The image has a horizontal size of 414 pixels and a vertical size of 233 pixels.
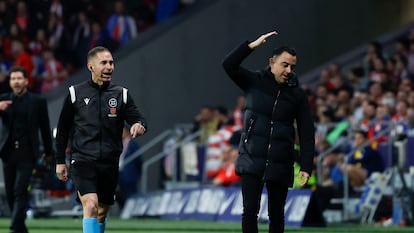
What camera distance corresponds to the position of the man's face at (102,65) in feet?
46.1

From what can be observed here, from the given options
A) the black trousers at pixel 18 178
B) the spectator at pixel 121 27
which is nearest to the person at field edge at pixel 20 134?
the black trousers at pixel 18 178

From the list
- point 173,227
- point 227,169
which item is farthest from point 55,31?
point 173,227

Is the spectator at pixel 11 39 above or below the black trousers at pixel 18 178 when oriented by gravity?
above

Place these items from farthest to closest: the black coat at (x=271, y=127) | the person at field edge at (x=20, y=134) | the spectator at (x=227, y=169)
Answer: the spectator at (x=227, y=169) < the person at field edge at (x=20, y=134) < the black coat at (x=271, y=127)

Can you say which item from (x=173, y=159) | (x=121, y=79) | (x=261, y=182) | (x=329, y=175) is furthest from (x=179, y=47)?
(x=261, y=182)

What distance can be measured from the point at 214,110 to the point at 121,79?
127 inches

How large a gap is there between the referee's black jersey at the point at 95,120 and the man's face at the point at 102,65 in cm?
14

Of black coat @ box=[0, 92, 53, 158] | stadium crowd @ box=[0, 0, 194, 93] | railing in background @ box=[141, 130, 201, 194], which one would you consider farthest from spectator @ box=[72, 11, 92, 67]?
black coat @ box=[0, 92, 53, 158]

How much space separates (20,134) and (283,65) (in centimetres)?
561

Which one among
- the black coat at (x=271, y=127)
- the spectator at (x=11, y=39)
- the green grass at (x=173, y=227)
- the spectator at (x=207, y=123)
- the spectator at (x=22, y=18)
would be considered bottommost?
the green grass at (x=173, y=227)

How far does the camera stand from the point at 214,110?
3009 cm

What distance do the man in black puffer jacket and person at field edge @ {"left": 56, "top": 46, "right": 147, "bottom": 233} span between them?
3.97ft

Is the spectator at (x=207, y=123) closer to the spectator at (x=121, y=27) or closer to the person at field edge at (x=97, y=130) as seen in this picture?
the spectator at (x=121, y=27)

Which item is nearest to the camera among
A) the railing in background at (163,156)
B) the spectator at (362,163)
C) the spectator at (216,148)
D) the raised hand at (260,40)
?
the raised hand at (260,40)
